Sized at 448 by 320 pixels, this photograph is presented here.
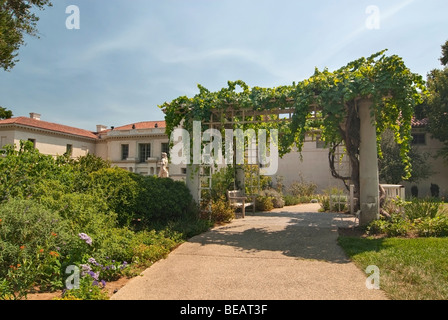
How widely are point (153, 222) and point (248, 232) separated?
7.49 ft

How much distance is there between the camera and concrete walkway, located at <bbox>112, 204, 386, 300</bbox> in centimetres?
371

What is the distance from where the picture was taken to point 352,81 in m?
6.82

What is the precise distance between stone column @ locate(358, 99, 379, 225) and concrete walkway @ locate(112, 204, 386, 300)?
1.06 meters

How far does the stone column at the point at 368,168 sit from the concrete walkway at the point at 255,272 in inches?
41.9

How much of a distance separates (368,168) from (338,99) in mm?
1988

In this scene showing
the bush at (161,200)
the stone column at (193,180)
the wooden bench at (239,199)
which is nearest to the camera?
the bush at (161,200)

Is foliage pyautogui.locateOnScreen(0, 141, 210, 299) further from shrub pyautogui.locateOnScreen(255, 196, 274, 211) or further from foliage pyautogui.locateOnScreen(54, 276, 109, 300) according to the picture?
shrub pyautogui.locateOnScreen(255, 196, 274, 211)

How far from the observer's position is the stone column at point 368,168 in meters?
7.30

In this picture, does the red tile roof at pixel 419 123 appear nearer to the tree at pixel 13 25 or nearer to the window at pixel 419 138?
the window at pixel 419 138

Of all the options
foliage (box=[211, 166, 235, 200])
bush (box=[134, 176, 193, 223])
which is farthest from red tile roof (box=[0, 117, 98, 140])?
bush (box=[134, 176, 193, 223])

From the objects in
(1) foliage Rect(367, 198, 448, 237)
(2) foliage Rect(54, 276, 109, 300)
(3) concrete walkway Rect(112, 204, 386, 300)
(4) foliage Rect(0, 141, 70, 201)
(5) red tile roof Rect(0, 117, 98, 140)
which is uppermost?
(5) red tile roof Rect(0, 117, 98, 140)

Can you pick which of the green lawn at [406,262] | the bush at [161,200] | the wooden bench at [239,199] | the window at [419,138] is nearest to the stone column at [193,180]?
the bush at [161,200]

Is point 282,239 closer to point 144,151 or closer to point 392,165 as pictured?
point 392,165

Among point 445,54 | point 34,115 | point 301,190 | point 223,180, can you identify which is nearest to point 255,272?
point 223,180
